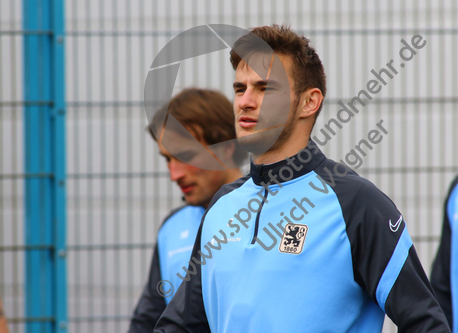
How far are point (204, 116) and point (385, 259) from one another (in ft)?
4.34

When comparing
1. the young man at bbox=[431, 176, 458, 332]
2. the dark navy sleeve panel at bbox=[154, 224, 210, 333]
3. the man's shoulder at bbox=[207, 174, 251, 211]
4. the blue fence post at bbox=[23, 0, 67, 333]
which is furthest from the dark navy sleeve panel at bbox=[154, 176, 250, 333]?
the blue fence post at bbox=[23, 0, 67, 333]

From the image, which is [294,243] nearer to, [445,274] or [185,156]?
[185,156]

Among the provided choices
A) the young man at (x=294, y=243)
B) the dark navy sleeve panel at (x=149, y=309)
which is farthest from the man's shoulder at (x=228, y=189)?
the dark navy sleeve panel at (x=149, y=309)

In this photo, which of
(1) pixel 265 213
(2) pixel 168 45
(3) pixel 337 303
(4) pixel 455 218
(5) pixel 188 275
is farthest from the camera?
(2) pixel 168 45

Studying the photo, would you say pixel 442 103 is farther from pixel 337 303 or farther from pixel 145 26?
pixel 337 303

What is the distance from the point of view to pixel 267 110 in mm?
1667

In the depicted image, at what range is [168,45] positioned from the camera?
11.7ft

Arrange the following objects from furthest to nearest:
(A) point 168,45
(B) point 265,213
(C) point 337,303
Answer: (A) point 168,45
(B) point 265,213
(C) point 337,303

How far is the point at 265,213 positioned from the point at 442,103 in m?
2.43

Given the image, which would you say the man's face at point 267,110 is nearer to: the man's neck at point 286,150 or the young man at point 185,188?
the man's neck at point 286,150

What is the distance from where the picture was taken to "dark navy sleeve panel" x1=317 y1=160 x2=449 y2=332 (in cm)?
135

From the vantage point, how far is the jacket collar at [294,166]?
5.34 ft

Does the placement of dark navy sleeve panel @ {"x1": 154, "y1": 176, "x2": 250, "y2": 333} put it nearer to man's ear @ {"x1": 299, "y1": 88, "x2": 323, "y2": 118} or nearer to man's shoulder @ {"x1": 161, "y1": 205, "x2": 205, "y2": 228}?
man's ear @ {"x1": 299, "y1": 88, "x2": 323, "y2": 118}

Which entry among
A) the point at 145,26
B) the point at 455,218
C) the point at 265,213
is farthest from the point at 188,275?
the point at 145,26
